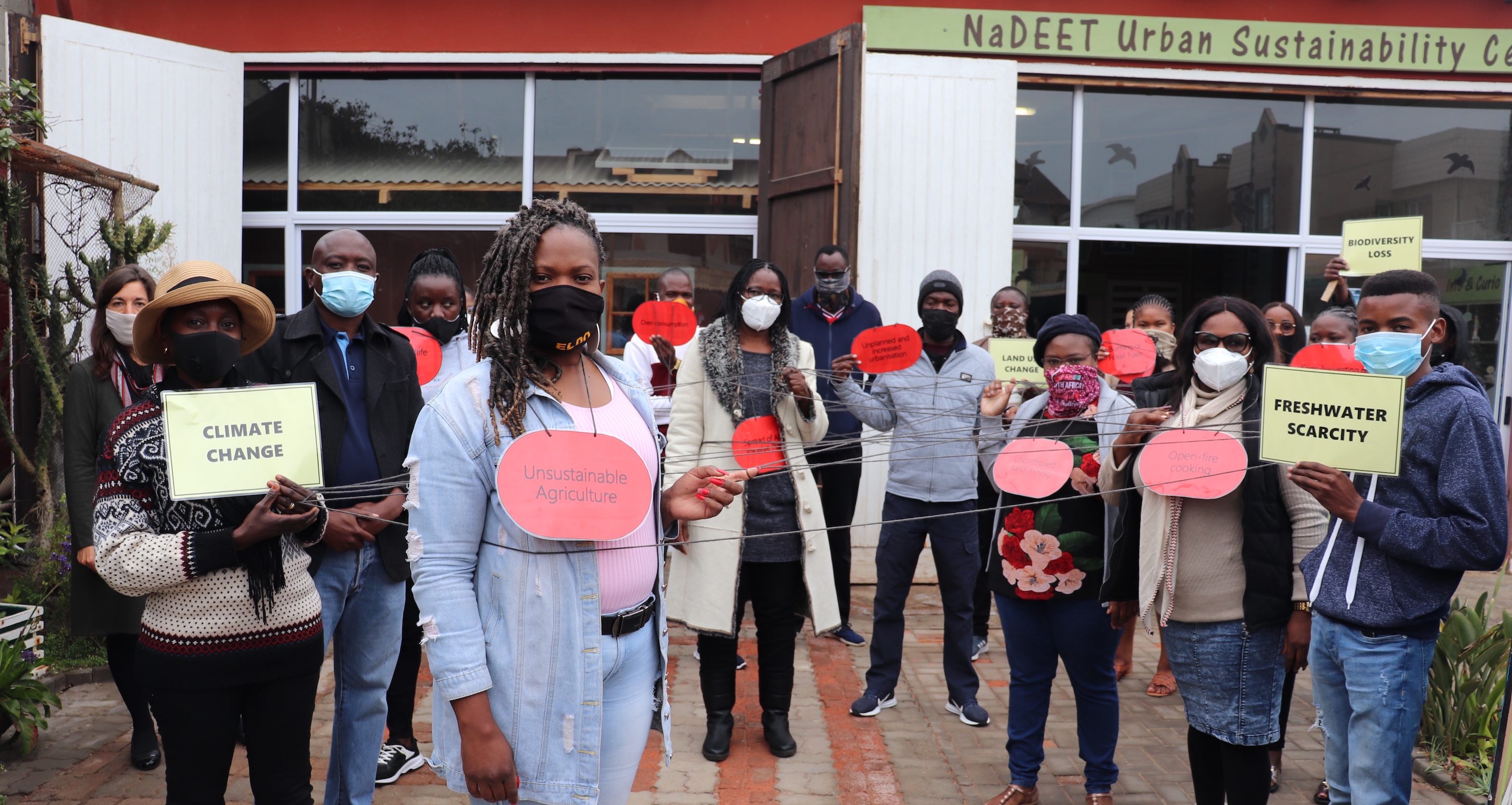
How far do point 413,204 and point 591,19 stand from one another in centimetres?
198

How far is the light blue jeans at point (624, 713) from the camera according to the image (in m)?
2.28

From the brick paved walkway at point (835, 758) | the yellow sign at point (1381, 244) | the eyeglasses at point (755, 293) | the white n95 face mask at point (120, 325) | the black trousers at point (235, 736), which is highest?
the yellow sign at point (1381, 244)

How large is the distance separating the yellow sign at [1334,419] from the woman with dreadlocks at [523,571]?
67.3 inches

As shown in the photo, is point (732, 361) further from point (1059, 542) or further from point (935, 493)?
point (1059, 542)

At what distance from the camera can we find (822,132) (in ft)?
23.4

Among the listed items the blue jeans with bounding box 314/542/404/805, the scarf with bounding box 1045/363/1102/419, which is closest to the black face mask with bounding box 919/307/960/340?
the scarf with bounding box 1045/363/1102/419

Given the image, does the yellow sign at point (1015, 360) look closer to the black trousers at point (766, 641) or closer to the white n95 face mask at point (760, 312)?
the white n95 face mask at point (760, 312)

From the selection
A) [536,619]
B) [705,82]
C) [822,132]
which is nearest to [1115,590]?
[536,619]

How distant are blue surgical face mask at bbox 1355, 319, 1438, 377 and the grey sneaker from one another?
254cm

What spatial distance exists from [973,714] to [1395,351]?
2.64 metres

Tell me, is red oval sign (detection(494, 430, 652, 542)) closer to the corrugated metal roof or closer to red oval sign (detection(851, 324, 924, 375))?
red oval sign (detection(851, 324, 924, 375))

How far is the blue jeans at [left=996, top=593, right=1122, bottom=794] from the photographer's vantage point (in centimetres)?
378

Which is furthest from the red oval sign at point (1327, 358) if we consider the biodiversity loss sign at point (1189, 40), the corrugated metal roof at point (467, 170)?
the corrugated metal roof at point (467, 170)

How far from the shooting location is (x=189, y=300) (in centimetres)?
264
